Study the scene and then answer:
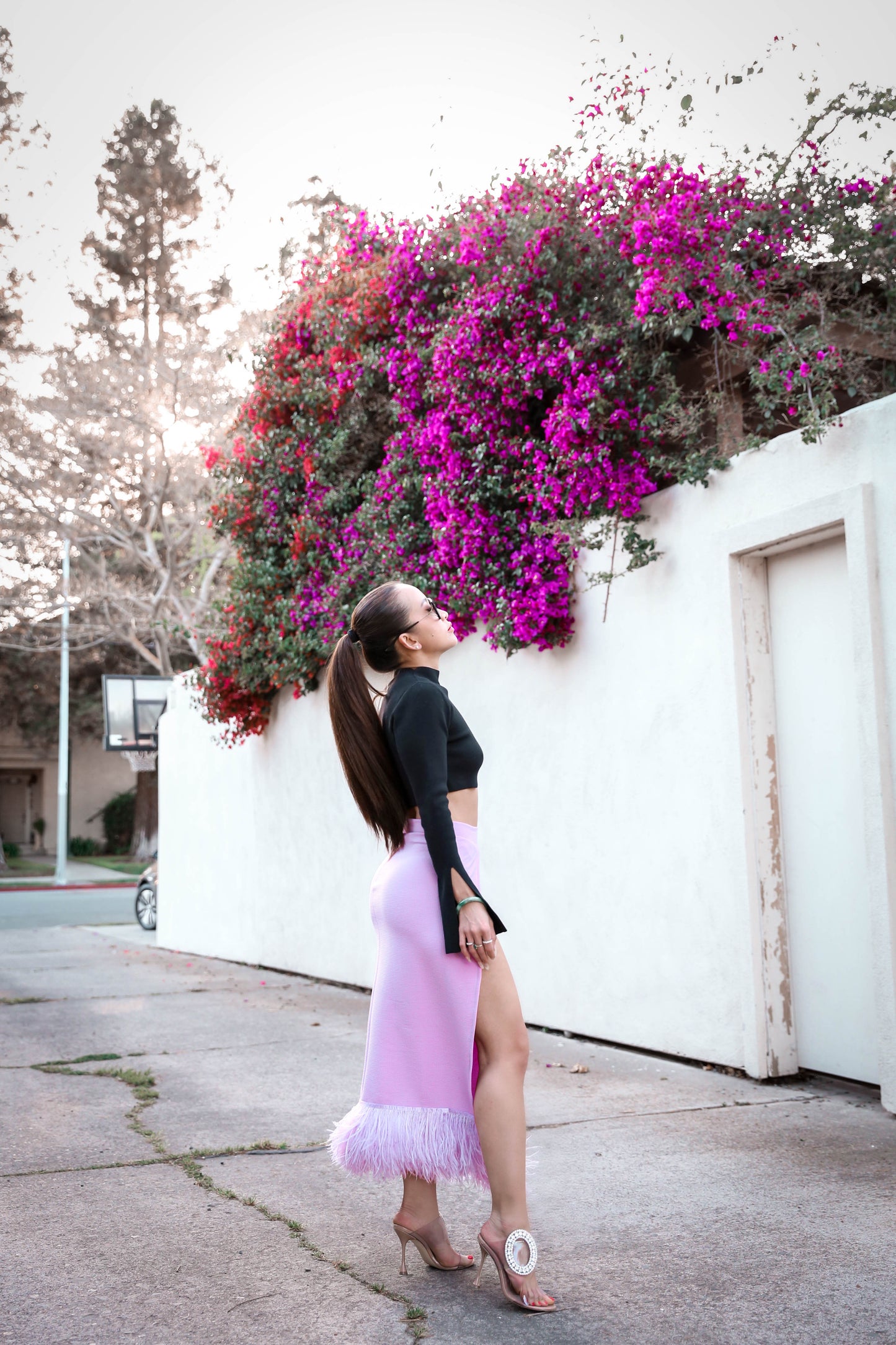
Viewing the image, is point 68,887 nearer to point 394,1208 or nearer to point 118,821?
point 118,821

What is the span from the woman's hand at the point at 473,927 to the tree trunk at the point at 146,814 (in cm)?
3107

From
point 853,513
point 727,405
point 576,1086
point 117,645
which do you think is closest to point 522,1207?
point 576,1086

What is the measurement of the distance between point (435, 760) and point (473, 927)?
0.42m

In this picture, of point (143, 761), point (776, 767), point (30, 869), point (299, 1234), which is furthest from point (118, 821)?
point (299, 1234)

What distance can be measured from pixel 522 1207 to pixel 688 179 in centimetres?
500

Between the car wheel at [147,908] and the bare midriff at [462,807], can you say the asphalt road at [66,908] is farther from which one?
the bare midriff at [462,807]

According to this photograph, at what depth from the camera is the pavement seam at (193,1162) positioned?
9.40 ft

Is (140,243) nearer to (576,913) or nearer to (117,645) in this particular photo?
(117,645)

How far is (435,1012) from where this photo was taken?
9.66 ft

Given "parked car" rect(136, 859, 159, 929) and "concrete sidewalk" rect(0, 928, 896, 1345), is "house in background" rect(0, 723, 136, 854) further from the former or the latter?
"concrete sidewalk" rect(0, 928, 896, 1345)

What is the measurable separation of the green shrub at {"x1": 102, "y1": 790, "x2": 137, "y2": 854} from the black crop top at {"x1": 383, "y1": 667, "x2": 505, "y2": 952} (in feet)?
120

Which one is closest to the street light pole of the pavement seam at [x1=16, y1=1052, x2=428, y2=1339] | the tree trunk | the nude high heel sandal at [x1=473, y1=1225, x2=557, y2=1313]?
the tree trunk

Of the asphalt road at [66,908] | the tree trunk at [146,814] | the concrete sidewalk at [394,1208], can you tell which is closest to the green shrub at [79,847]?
the tree trunk at [146,814]

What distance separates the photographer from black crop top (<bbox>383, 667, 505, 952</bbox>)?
9.50 ft
